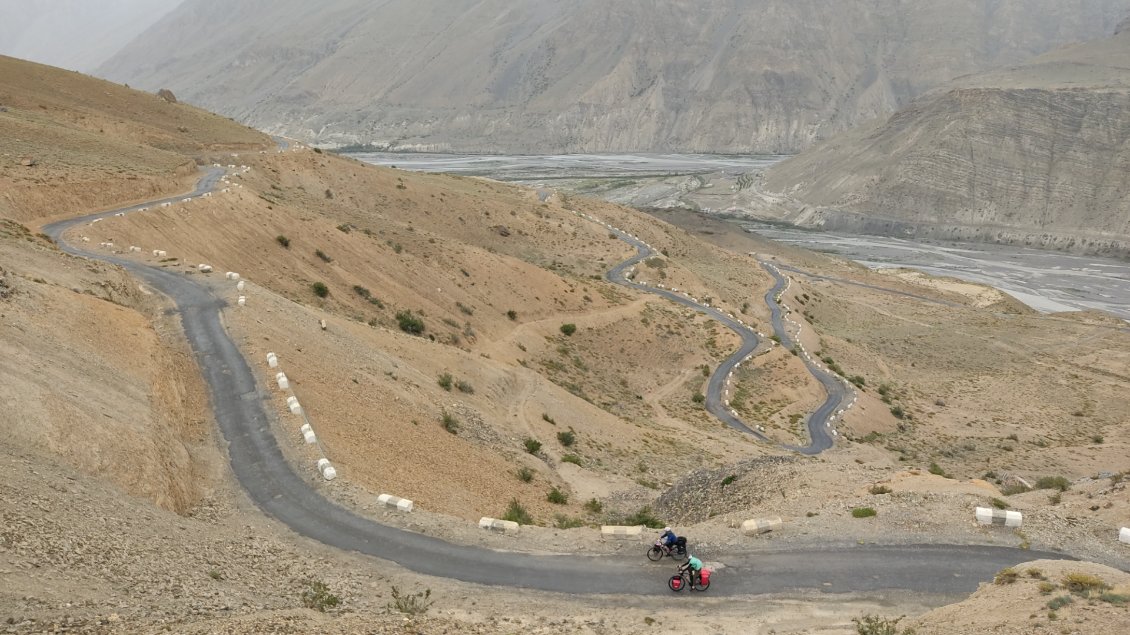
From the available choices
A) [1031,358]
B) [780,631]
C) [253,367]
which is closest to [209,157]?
[253,367]

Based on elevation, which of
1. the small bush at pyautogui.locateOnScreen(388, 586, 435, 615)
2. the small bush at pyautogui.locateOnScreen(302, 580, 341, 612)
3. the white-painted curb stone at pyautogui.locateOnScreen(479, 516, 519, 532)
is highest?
the white-painted curb stone at pyautogui.locateOnScreen(479, 516, 519, 532)

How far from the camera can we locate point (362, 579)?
→ 1702cm

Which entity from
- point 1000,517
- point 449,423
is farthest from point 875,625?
point 449,423

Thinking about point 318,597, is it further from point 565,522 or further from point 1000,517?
point 1000,517

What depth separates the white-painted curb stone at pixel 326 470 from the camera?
21.1 meters

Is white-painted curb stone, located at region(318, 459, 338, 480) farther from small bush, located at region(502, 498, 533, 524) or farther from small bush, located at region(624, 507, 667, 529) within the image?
small bush, located at region(624, 507, 667, 529)

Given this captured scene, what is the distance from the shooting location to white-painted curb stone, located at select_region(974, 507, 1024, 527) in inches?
763

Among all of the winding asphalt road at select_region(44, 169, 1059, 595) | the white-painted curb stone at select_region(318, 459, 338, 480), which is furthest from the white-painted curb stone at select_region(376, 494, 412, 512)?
the white-painted curb stone at select_region(318, 459, 338, 480)

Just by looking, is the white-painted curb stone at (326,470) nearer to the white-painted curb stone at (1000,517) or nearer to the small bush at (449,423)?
the small bush at (449,423)

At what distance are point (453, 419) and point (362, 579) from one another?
12.1 m

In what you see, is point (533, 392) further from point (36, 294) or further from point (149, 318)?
point (36, 294)

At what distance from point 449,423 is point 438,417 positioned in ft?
1.93

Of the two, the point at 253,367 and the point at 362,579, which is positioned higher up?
the point at 253,367

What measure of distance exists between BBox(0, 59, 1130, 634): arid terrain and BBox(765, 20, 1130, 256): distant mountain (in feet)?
263
